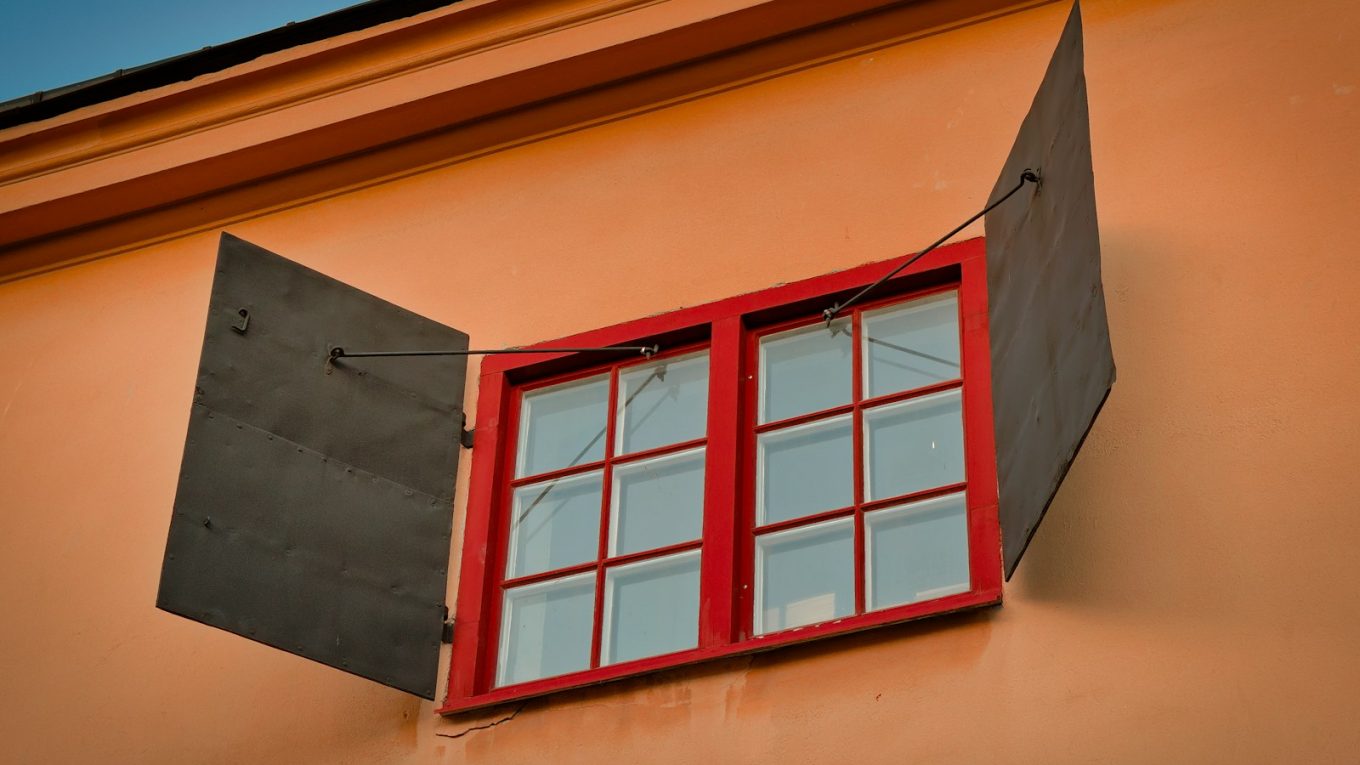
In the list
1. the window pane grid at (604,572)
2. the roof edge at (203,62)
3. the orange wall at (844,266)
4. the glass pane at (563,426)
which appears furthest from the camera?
the roof edge at (203,62)

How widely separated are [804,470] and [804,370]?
0.42m

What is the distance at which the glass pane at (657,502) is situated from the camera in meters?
7.41

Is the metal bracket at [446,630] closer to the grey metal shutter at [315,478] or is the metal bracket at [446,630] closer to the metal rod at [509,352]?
the grey metal shutter at [315,478]

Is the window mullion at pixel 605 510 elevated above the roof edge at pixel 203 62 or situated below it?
below

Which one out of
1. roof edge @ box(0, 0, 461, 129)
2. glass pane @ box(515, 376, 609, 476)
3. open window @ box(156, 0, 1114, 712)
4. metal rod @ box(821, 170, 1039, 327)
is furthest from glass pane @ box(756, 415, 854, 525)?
roof edge @ box(0, 0, 461, 129)

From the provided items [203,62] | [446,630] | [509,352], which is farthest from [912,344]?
[203,62]

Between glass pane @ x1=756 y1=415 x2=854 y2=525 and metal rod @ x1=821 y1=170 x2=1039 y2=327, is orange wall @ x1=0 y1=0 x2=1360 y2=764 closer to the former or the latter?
metal rod @ x1=821 y1=170 x2=1039 y2=327

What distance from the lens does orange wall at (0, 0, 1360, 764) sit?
6.38 metres

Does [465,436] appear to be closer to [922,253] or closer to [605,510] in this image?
[605,510]

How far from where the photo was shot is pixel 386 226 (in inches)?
344

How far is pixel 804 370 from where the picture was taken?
24.8 ft

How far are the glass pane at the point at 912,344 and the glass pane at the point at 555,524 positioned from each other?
107 centimetres

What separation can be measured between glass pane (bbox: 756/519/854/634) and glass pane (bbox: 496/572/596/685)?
2.11 feet

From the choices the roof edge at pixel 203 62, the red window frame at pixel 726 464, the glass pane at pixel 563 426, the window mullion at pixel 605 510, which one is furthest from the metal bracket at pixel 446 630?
the roof edge at pixel 203 62
